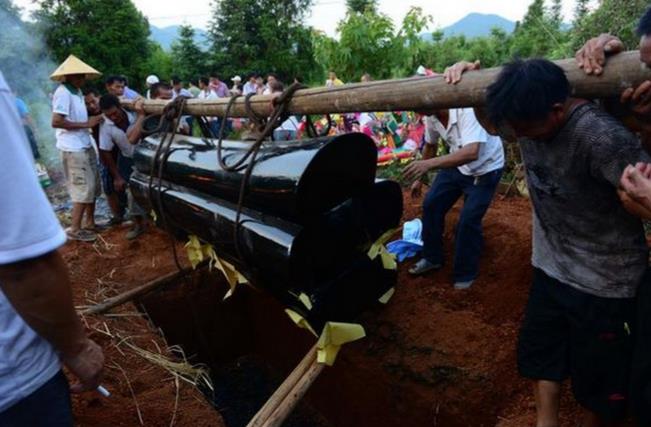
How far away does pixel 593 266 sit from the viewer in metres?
1.76

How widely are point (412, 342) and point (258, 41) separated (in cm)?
2369

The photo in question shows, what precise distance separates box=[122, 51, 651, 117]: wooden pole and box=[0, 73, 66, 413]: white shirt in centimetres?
135

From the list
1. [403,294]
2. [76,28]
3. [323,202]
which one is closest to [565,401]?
[403,294]

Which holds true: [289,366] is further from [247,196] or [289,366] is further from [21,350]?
[21,350]

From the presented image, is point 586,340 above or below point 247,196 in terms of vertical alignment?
below

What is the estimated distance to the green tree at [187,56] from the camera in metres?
23.2

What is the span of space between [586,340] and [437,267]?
76.2 inches

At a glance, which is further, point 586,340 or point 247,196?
point 247,196

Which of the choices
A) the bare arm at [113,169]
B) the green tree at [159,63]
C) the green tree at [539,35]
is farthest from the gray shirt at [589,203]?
the green tree at [159,63]

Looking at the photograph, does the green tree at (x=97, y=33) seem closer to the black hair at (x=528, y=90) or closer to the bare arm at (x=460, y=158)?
the bare arm at (x=460, y=158)

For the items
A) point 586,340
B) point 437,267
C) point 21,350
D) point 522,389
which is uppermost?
point 21,350

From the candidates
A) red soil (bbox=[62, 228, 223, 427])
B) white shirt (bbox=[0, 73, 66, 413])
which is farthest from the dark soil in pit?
white shirt (bbox=[0, 73, 66, 413])

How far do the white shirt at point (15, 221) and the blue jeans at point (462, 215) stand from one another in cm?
283

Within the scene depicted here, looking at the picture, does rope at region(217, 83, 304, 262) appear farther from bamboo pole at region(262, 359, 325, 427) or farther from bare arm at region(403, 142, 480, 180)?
A: bare arm at region(403, 142, 480, 180)
